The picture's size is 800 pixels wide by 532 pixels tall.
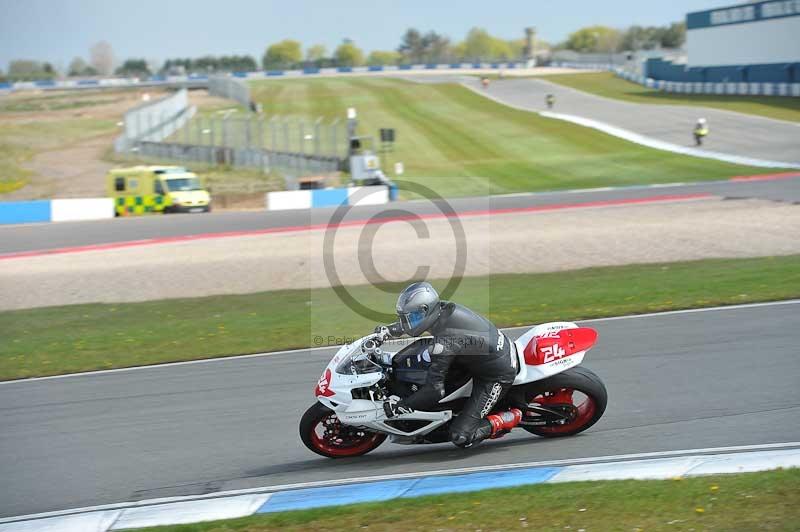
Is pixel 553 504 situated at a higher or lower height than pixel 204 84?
lower

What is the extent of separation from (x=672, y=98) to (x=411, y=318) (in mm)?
66872

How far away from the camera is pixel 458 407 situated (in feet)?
A: 26.6

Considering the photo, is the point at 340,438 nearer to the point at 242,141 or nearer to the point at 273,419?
the point at 273,419

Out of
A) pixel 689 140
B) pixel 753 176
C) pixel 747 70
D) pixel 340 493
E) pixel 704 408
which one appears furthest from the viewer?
pixel 747 70

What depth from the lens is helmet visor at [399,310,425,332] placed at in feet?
24.9

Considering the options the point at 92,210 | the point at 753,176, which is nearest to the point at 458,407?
the point at 92,210

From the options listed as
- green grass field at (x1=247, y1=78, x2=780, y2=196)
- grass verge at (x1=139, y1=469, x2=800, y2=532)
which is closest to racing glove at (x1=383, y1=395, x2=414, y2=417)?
grass verge at (x1=139, y1=469, x2=800, y2=532)

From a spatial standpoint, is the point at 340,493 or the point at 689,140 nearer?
the point at 340,493

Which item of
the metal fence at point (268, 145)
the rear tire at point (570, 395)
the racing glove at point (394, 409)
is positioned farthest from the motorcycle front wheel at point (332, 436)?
the metal fence at point (268, 145)

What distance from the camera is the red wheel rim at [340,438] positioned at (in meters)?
8.23

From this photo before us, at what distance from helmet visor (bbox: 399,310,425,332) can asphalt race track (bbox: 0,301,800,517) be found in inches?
51.9

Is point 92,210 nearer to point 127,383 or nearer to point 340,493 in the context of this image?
point 127,383

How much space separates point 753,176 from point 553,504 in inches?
1305

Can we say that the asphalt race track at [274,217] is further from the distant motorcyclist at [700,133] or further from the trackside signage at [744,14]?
the trackside signage at [744,14]
